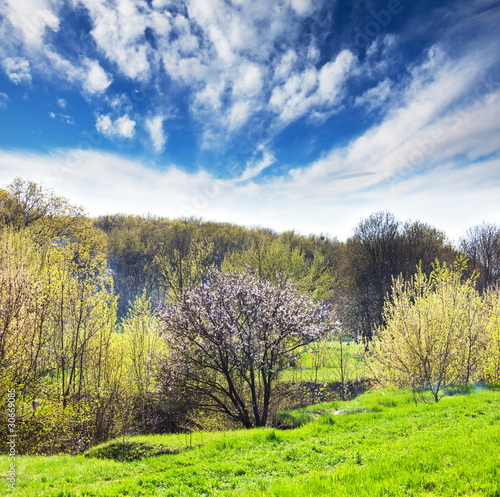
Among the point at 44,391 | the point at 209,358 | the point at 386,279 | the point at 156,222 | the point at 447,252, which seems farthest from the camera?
the point at 156,222

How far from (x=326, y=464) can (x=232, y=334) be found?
8654 millimetres

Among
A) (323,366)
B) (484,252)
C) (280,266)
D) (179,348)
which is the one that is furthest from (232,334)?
(484,252)

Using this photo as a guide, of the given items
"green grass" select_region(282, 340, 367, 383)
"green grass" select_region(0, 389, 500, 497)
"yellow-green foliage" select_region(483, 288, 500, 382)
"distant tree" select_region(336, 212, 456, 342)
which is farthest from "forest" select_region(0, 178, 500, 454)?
"distant tree" select_region(336, 212, 456, 342)

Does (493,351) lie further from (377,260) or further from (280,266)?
(377,260)

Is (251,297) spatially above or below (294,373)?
above

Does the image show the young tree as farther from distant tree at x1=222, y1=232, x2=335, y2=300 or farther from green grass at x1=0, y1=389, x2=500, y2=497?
distant tree at x1=222, y1=232, x2=335, y2=300

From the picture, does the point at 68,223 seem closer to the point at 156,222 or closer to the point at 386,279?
the point at 386,279

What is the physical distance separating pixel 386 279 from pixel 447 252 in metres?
12.1

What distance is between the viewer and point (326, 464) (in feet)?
26.9

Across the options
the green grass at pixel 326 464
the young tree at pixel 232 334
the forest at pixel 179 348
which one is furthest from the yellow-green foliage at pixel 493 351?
the young tree at pixel 232 334

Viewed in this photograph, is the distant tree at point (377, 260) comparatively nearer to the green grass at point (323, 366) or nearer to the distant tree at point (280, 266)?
the distant tree at point (280, 266)

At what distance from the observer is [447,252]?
4747cm

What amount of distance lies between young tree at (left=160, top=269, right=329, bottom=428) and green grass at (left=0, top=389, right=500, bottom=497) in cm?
353

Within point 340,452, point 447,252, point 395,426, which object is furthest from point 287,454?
point 447,252
